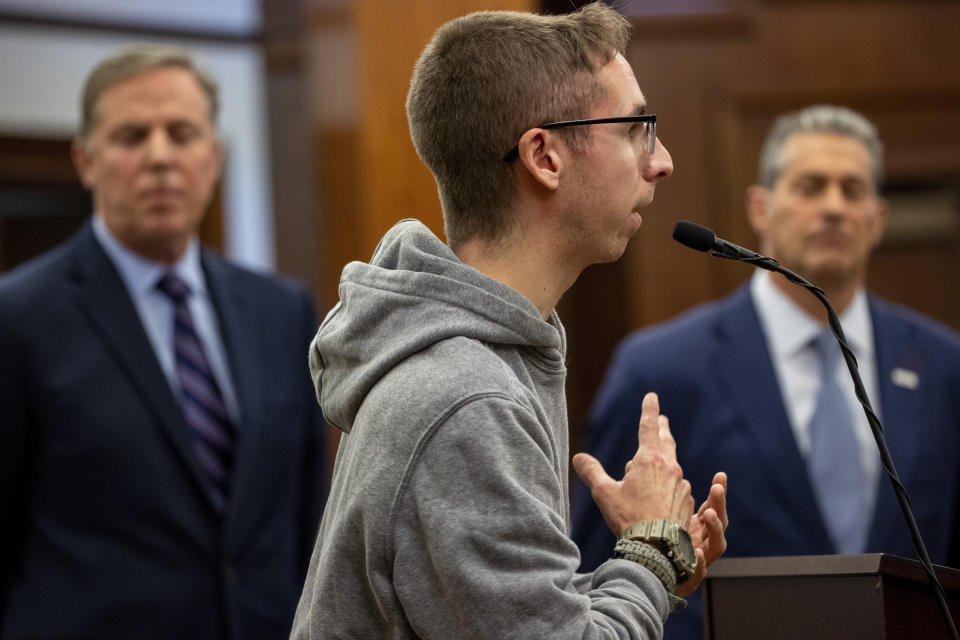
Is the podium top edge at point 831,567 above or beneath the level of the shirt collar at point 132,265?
beneath

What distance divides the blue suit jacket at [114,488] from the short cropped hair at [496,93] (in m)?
1.28

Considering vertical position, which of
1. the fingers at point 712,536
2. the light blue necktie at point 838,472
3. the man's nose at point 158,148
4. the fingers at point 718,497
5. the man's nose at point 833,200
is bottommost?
the light blue necktie at point 838,472

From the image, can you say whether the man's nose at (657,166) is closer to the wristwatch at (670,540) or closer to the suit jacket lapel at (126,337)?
the wristwatch at (670,540)


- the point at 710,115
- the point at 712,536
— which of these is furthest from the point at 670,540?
the point at 710,115

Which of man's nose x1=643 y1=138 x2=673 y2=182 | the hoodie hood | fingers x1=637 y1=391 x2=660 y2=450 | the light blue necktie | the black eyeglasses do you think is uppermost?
the black eyeglasses

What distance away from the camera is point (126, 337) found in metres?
2.73

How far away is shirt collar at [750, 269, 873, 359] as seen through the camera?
3035mm

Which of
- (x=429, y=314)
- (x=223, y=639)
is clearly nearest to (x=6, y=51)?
(x=223, y=639)

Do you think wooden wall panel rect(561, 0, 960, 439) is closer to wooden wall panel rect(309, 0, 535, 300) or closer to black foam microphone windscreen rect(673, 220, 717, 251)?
wooden wall panel rect(309, 0, 535, 300)

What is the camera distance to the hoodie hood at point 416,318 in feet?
4.67

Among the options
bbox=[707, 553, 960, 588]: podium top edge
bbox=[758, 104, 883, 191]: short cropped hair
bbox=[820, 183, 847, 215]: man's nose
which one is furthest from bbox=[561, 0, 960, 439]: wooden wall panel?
bbox=[707, 553, 960, 588]: podium top edge

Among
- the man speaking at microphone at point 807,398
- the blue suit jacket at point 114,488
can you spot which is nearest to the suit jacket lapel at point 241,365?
the blue suit jacket at point 114,488

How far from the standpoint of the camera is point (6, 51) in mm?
4754

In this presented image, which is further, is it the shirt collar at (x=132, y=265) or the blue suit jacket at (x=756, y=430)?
the shirt collar at (x=132, y=265)
